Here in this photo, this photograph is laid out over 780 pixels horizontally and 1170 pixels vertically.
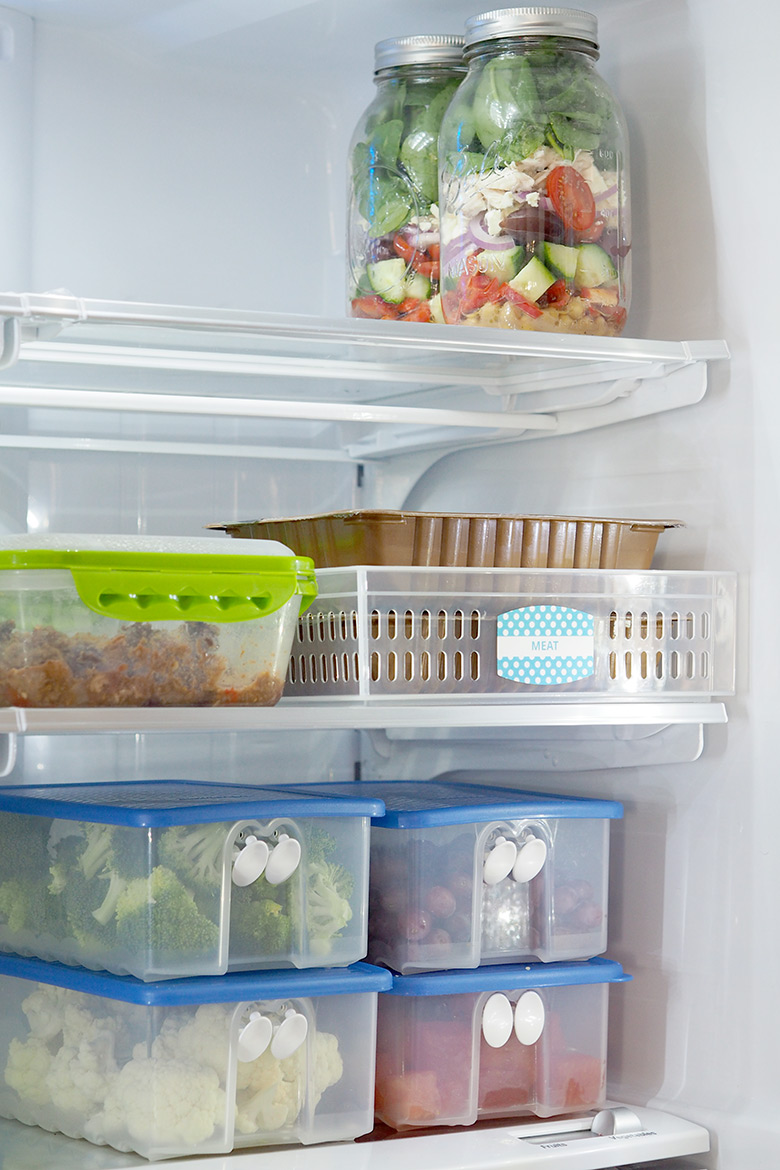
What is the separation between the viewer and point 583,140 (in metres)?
1.35

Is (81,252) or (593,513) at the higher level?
(81,252)

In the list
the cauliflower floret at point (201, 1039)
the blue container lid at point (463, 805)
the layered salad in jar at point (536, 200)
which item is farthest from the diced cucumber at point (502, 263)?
the cauliflower floret at point (201, 1039)

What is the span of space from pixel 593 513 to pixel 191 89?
0.69 metres

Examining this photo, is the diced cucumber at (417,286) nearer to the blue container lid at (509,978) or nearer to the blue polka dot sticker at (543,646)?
the blue polka dot sticker at (543,646)

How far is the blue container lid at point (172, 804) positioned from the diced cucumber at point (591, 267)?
522 mm

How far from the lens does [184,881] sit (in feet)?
3.90

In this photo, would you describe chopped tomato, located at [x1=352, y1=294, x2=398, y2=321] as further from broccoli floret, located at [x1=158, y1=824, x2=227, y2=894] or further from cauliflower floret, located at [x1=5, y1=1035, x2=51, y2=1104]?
cauliflower floret, located at [x1=5, y1=1035, x2=51, y2=1104]

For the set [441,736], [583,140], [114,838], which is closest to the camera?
[114,838]

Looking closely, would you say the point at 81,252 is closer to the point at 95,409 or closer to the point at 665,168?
the point at 95,409

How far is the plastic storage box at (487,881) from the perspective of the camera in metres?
1.31

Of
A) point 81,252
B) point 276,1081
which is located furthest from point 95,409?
point 276,1081

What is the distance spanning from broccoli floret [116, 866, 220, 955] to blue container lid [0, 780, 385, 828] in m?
0.05

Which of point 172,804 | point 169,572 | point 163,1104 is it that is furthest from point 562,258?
point 163,1104

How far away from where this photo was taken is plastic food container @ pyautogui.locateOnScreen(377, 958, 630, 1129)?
1.30m
